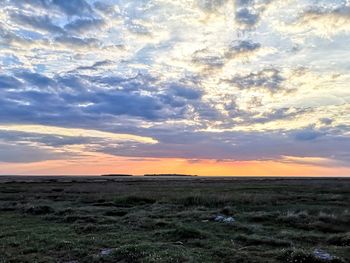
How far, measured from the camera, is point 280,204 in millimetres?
43031

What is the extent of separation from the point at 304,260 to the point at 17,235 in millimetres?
16411

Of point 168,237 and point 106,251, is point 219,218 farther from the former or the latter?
point 106,251

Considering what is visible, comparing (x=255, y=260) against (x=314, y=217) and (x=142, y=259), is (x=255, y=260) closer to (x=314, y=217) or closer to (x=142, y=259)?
(x=142, y=259)

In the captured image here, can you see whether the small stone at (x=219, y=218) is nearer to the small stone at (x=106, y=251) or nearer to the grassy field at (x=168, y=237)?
the grassy field at (x=168, y=237)

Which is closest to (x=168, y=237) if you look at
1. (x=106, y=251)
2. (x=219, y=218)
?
(x=106, y=251)

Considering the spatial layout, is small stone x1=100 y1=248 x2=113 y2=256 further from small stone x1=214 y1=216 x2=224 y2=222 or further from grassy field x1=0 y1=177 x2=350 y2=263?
small stone x1=214 y1=216 x2=224 y2=222

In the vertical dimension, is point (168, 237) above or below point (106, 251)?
above

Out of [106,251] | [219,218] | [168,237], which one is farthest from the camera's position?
[219,218]

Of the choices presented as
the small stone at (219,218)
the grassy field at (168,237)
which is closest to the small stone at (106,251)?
the grassy field at (168,237)

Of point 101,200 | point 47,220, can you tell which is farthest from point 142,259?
point 101,200

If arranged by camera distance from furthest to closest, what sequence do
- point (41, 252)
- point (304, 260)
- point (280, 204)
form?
point (280, 204), point (41, 252), point (304, 260)

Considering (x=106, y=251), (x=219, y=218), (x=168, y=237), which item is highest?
(x=219, y=218)

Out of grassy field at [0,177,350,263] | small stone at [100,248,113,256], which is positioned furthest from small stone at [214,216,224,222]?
small stone at [100,248,113,256]

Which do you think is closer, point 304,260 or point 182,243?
point 304,260
